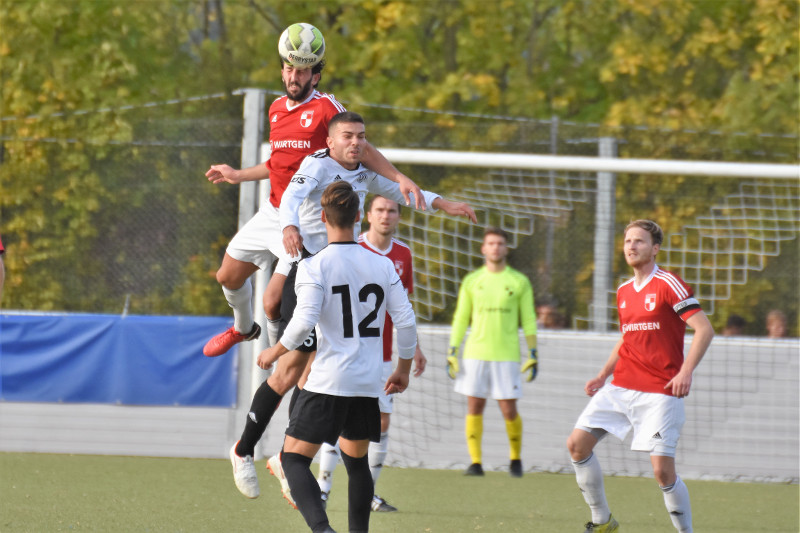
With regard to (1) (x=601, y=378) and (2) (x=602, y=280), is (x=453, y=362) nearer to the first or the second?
(2) (x=602, y=280)

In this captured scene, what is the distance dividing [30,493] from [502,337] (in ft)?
14.4

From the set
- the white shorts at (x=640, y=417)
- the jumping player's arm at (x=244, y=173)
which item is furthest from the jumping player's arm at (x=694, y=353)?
the jumping player's arm at (x=244, y=173)

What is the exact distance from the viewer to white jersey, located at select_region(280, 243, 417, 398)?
5492 millimetres

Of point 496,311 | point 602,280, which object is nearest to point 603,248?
point 602,280

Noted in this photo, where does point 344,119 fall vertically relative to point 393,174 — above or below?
→ above

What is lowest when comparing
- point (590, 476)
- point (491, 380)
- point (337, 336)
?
point (590, 476)

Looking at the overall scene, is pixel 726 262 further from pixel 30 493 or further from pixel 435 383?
pixel 30 493

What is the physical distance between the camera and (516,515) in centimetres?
813

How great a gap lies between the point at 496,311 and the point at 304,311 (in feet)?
16.9

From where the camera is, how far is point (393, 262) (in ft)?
26.0

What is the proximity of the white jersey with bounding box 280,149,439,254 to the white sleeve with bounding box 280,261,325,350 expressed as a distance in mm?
430

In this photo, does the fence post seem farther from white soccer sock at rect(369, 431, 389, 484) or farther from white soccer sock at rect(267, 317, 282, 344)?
white soccer sock at rect(267, 317, 282, 344)

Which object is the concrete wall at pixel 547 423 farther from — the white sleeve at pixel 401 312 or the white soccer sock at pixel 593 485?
the white sleeve at pixel 401 312

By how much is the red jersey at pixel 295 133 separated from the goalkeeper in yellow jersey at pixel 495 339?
416cm
